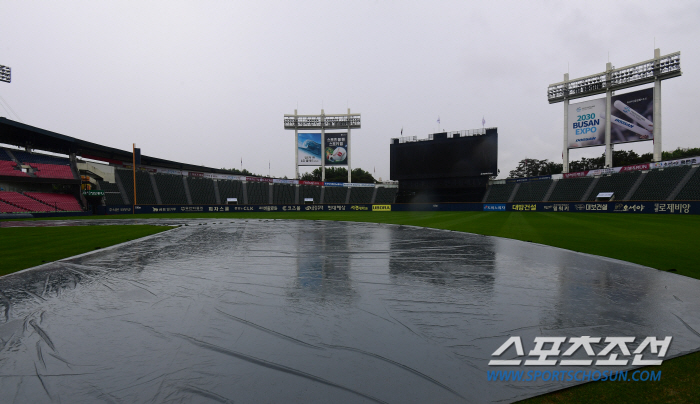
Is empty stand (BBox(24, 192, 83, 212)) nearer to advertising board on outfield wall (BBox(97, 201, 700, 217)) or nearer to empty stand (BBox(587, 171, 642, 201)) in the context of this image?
advertising board on outfield wall (BBox(97, 201, 700, 217))

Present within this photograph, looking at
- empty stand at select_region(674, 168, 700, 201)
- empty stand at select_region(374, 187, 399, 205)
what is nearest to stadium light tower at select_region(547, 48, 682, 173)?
empty stand at select_region(674, 168, 700, 201)

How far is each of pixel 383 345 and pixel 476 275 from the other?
363cm

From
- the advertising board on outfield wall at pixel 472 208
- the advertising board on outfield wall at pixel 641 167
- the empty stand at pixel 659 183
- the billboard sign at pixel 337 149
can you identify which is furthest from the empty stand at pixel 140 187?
the empty stand at pixel 659 183

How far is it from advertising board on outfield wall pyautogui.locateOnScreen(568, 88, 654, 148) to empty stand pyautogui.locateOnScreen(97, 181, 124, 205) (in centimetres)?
6108

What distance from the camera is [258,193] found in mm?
50438

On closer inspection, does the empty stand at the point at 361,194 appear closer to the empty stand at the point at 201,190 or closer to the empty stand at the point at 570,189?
the empty stand at the point at 201,190

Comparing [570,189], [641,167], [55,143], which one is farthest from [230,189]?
[641,167]

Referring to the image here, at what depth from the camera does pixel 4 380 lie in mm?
2545

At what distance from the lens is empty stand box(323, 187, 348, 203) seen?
53344 mm

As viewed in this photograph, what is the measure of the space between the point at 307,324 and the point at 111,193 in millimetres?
48005

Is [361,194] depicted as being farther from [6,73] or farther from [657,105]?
[6,73]

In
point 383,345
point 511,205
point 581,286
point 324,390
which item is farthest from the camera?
point 511,205

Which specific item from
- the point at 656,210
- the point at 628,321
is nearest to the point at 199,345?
the point at 628,321

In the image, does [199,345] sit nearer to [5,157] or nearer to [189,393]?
[189,393]
